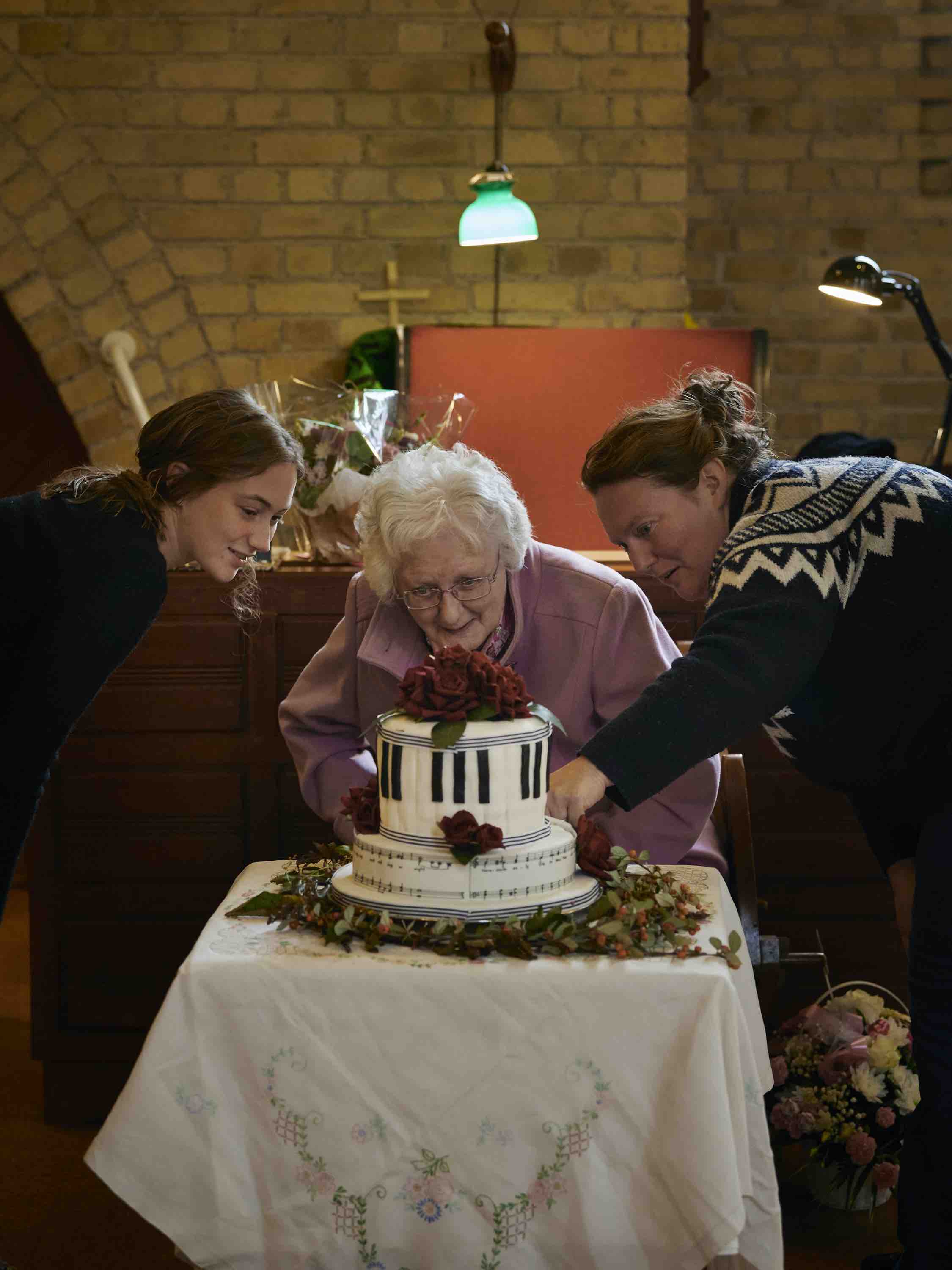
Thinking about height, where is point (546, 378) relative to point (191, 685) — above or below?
above

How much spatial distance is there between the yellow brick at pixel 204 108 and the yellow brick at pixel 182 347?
70 cm

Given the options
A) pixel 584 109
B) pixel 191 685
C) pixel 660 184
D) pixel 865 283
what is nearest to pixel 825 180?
pixel 660 184

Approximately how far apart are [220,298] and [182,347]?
0.22 meters

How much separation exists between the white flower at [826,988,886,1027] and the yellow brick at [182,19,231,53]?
12.0 ft

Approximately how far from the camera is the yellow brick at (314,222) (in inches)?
177

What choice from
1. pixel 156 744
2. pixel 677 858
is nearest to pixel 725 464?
pixel 677 858

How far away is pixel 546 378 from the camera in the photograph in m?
4.29

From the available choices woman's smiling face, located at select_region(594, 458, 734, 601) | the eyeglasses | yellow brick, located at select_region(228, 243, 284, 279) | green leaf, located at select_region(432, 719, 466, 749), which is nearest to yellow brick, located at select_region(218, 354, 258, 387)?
yellow brick, located at select_region(228, 243, 284, 279)

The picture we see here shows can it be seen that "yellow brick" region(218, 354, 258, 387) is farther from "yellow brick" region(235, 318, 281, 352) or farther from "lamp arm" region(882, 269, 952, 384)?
"lamp arm" region(882, 269, 952, 384)

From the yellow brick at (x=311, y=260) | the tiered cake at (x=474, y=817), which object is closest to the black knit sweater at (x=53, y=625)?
the tiered cake at (x=474, y=817)

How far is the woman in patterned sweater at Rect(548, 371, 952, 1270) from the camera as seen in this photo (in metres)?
1.63

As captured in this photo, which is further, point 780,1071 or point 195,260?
point 195,260

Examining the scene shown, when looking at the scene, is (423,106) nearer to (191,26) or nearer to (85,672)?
A: (191,26)

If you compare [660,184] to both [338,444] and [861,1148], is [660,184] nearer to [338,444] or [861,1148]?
[338,444]
